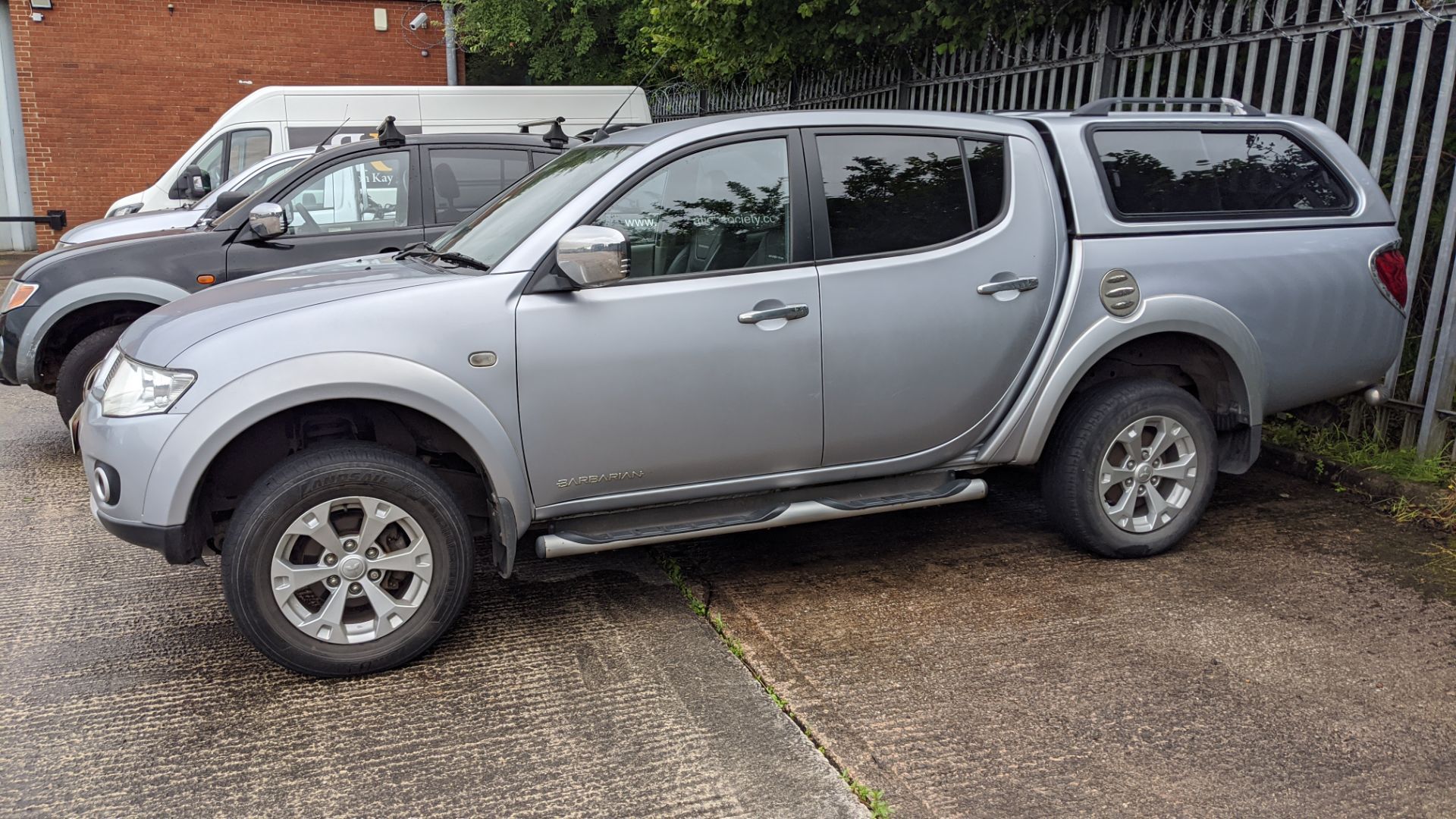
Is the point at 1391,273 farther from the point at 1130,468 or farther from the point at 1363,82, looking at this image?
the point at 1130,468

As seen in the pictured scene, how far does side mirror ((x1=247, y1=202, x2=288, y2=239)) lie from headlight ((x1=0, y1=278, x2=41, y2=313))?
1344mm

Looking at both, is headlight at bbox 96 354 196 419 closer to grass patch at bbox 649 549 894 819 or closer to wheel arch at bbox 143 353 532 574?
wheel arch at bbox 143 353 532 574

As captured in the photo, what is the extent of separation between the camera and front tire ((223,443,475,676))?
367cm

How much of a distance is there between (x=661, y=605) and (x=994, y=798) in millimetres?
1719

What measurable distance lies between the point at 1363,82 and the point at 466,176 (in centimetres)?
516

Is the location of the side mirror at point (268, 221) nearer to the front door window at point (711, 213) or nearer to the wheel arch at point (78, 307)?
the wheel arch at point (78, 307)

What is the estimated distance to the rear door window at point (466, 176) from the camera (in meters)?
7.20

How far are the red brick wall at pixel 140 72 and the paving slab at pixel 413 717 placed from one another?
16557 millimetres

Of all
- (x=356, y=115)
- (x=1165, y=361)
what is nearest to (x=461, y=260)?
(x=1165, y=361)

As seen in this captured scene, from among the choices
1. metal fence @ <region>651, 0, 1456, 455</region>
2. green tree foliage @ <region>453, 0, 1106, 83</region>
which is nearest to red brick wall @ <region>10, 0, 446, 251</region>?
green tree foliage @ <region>453, 0, 1106, 83</region>

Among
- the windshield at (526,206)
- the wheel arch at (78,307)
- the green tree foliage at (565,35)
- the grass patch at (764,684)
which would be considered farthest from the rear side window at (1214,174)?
the green tree foliage at (565,35)

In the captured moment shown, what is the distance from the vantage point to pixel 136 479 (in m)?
3.65

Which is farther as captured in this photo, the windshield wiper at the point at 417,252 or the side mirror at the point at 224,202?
the side mirror at the point at 224,202

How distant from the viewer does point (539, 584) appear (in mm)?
4723
